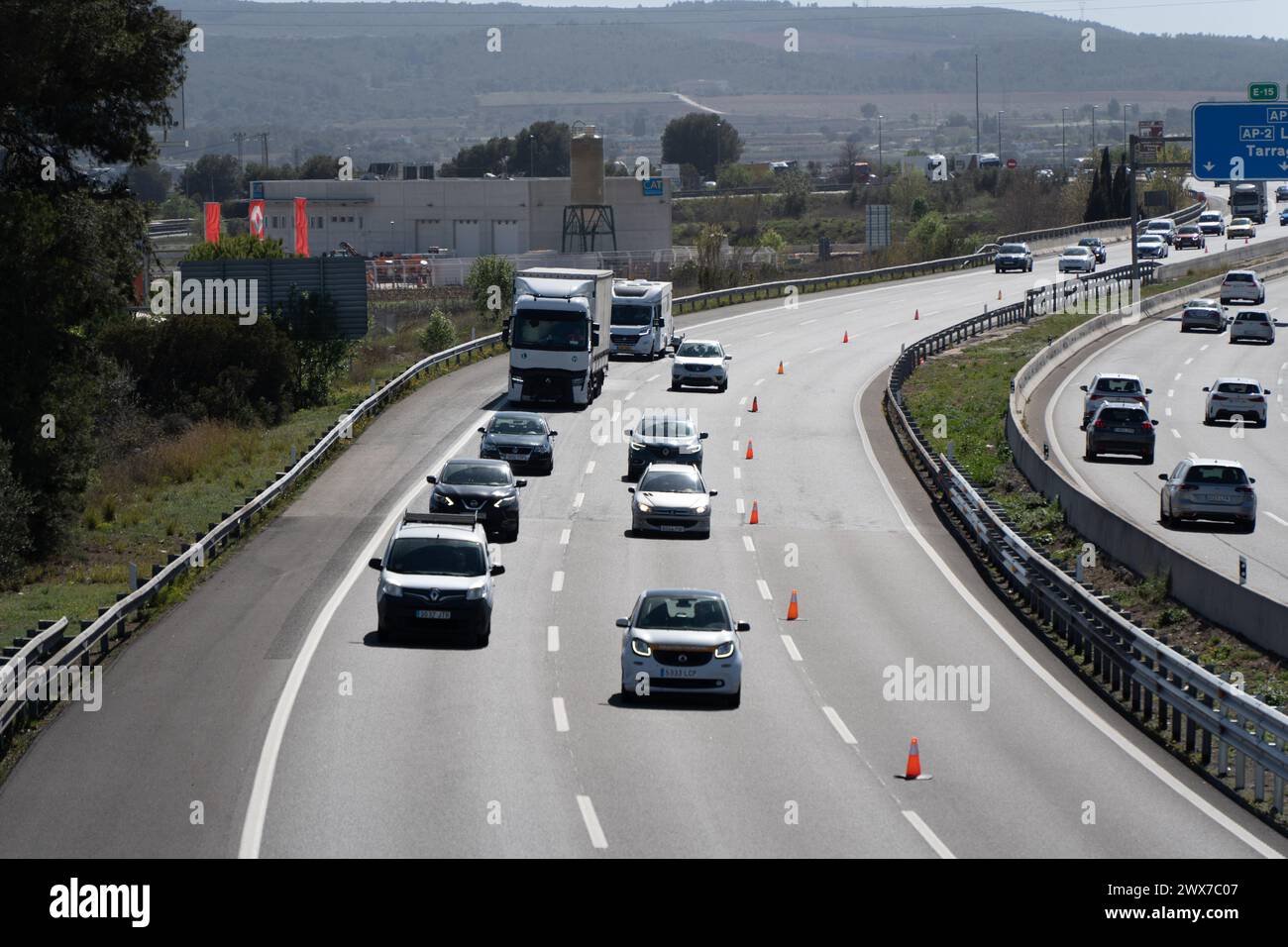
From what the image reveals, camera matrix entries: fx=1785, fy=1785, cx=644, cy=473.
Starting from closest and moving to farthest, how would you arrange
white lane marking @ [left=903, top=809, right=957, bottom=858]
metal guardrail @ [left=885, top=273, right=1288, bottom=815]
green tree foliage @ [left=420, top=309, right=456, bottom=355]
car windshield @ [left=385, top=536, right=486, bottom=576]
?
white lane marking @ [left=903, top=809, right=957, bottom=858], metal guardrail @ [left=885, top=273, right=1288, bottom=815], car windshield @ [left=385, top=536, right=486, bottom=576], green tree foliage @ [left=420, top=309, right=456, bottom=355]

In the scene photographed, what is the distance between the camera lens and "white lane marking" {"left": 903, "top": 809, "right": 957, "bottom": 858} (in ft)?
53.0

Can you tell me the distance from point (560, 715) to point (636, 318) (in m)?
42.7

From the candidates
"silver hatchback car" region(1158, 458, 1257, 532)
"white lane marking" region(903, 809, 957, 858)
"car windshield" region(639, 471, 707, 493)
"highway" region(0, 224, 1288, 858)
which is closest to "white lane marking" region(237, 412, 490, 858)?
"highway" region(0, 224, 1288, 858)

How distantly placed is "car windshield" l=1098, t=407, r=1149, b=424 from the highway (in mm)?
8852

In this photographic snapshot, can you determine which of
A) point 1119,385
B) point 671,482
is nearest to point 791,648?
point 671,482

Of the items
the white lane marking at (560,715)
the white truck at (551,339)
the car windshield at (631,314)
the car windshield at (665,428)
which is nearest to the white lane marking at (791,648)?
the white lane marking at (560,715)

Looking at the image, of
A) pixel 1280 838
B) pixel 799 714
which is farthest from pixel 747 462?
pixel 1280 838

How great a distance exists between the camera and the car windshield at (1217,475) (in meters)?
36.1

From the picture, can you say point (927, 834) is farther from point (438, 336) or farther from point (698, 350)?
point (438, 336)

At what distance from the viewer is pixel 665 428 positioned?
141ft

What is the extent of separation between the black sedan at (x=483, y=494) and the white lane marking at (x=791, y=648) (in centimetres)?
857

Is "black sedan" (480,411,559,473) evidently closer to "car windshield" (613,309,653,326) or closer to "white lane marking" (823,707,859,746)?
"white lane marking" (823,707,859,746)
